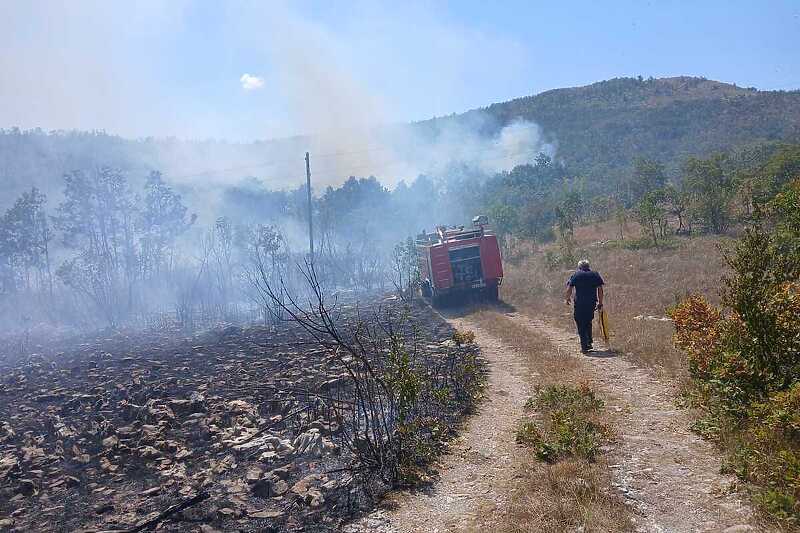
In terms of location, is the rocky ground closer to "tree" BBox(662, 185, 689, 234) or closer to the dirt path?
the dirt path

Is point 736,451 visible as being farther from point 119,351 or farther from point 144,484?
point 119,351

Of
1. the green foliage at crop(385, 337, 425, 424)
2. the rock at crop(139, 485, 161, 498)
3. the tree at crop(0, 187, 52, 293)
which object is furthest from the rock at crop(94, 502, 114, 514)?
the tree at crop(0, 187, 52, 293)

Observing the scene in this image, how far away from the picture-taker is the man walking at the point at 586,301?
10344mm

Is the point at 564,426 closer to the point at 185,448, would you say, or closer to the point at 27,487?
the point at 185,448

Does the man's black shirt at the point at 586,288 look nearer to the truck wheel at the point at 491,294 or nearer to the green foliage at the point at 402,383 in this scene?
the green foliage at the point at 402,383

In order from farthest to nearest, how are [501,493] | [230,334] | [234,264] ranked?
[234,264] → [230,334] → [501,493]

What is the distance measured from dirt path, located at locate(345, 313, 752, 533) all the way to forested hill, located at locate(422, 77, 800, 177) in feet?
132

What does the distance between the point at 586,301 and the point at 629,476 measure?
561 cm

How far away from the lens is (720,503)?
4359 millimetres

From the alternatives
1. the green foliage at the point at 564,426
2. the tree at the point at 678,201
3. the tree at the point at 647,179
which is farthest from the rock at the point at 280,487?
the tree at the point at 647,179

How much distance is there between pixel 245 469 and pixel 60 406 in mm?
5926

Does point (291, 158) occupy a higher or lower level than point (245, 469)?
higher

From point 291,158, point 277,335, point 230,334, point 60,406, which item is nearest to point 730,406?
point 60,406

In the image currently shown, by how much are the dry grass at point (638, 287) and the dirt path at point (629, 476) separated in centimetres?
121
